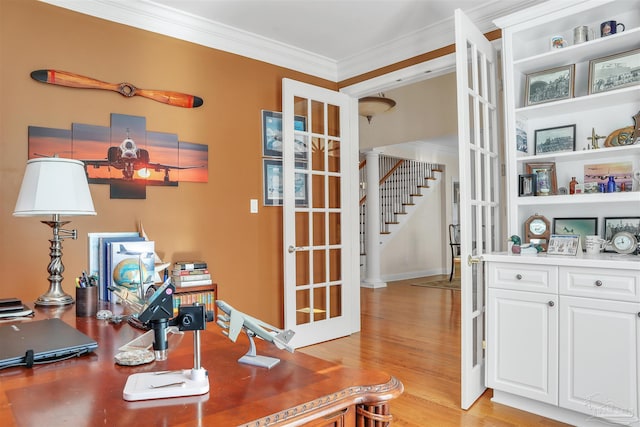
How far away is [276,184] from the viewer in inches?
147

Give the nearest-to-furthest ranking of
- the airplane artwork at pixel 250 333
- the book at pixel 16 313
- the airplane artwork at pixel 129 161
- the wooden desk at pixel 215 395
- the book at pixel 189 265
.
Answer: the wooden desk at pixel 215 395
the airplane artwork at pixel 250 333
the book at pixel 16 313
the airplane artwork at pixel 129 161
the book at pixel 189 265

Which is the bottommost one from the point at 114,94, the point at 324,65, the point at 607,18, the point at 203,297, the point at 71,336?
the point at 203,297

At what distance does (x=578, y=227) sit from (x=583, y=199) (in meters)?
0.28

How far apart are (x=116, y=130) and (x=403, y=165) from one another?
6.85 m

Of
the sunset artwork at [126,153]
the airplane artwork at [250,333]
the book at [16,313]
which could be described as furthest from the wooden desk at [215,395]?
the sunset artwork at [126,153]

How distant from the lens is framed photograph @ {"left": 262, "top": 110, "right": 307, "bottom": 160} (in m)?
3.68

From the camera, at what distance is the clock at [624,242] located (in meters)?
2.36

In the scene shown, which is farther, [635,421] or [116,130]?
[116,130]

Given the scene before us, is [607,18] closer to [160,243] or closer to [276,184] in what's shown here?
[276,184]

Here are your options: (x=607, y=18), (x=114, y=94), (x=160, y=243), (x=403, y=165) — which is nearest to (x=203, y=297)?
(x=160, y=243)

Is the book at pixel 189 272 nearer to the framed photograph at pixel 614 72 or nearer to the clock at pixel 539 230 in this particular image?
the clock at pixel 539 230

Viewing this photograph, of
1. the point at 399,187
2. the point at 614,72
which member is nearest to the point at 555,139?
the point at 614,72

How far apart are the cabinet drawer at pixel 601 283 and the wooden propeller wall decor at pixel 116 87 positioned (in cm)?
272

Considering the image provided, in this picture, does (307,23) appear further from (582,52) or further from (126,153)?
(582,52)
